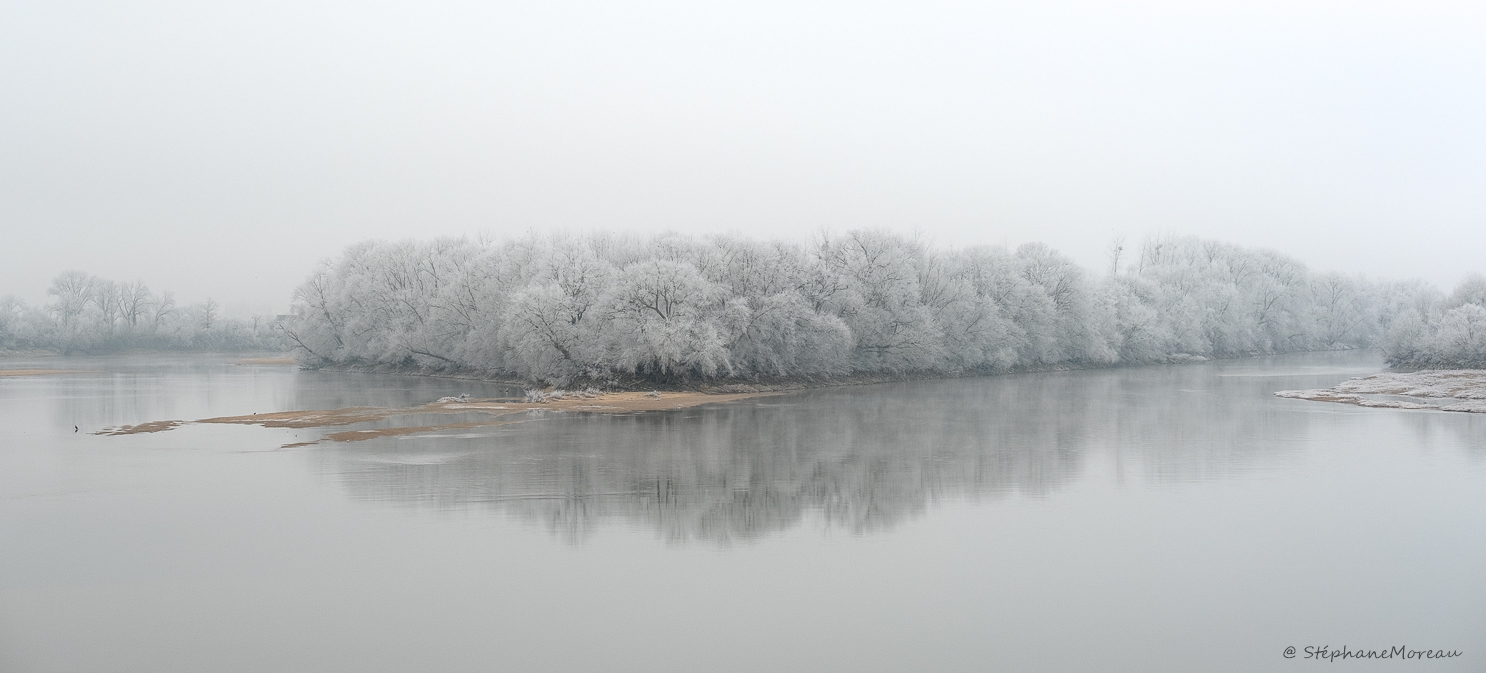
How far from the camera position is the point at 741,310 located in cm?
4447

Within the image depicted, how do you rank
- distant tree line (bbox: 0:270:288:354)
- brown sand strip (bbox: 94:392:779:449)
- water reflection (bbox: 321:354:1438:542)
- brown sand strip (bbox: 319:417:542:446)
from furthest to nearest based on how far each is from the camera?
distant tree line (bbox: 0:270:288:354) → brown sand strip (bbox: 94:392:779:449) → brown sand strip (bbox: 319:417:542:446) → water reflection (bbox: 321:354:1438:542)

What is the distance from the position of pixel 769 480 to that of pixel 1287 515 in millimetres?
8960

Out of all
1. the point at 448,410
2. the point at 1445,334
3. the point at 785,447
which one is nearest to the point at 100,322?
the point at 448,410

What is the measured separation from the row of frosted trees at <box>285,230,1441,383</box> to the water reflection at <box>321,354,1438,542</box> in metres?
8.13

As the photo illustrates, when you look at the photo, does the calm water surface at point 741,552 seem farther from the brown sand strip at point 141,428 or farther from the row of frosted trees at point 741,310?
the row of frosted trees at point 741,310

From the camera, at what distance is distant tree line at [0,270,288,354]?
99438 millimetres

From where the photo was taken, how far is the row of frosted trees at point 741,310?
1737 inches

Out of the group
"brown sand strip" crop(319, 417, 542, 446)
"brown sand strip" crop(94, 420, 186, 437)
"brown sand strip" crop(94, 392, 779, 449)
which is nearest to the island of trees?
"brown sand strip" crop(94, 392, 779, 449)

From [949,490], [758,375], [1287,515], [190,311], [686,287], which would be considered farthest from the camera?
[190,311]

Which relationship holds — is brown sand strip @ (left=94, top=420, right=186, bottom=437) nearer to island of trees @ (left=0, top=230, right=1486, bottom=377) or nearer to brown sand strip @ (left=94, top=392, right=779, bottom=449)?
brown sand strip @ (left=94, top=392, right=779, bottom=449)

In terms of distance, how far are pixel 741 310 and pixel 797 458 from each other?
892 inches

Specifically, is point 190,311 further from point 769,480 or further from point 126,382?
point 769,480

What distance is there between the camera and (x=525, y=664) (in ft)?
29.4

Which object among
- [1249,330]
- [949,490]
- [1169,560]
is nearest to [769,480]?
[949,490]
